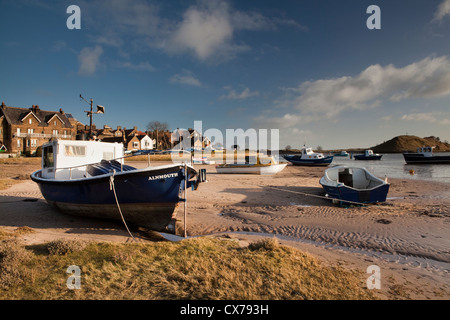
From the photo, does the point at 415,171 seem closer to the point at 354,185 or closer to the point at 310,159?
the point at 310,159

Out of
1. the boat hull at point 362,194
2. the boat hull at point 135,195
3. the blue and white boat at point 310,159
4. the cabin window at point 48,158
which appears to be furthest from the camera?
the blue and white boat at point 310,159

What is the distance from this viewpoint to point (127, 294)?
379 cm

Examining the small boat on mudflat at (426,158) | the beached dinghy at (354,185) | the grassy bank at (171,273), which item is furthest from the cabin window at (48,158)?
the small boat on mudflat at (426,158)

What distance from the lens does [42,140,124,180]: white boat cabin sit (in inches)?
393

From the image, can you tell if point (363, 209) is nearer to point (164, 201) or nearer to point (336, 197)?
point (336, 197)

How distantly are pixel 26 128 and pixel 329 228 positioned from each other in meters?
70.3

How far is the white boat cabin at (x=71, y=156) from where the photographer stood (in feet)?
32.7

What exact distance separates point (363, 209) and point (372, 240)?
4.25 metres

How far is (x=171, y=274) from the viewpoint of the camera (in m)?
4.40

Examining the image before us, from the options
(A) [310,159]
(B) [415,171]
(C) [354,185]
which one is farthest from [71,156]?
(B) [415,171]

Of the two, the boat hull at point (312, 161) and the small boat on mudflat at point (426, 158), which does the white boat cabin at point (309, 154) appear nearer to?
the boat hull at point (312, 161)

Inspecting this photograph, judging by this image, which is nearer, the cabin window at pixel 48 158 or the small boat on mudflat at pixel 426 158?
the cabin window at pixel 48 158
